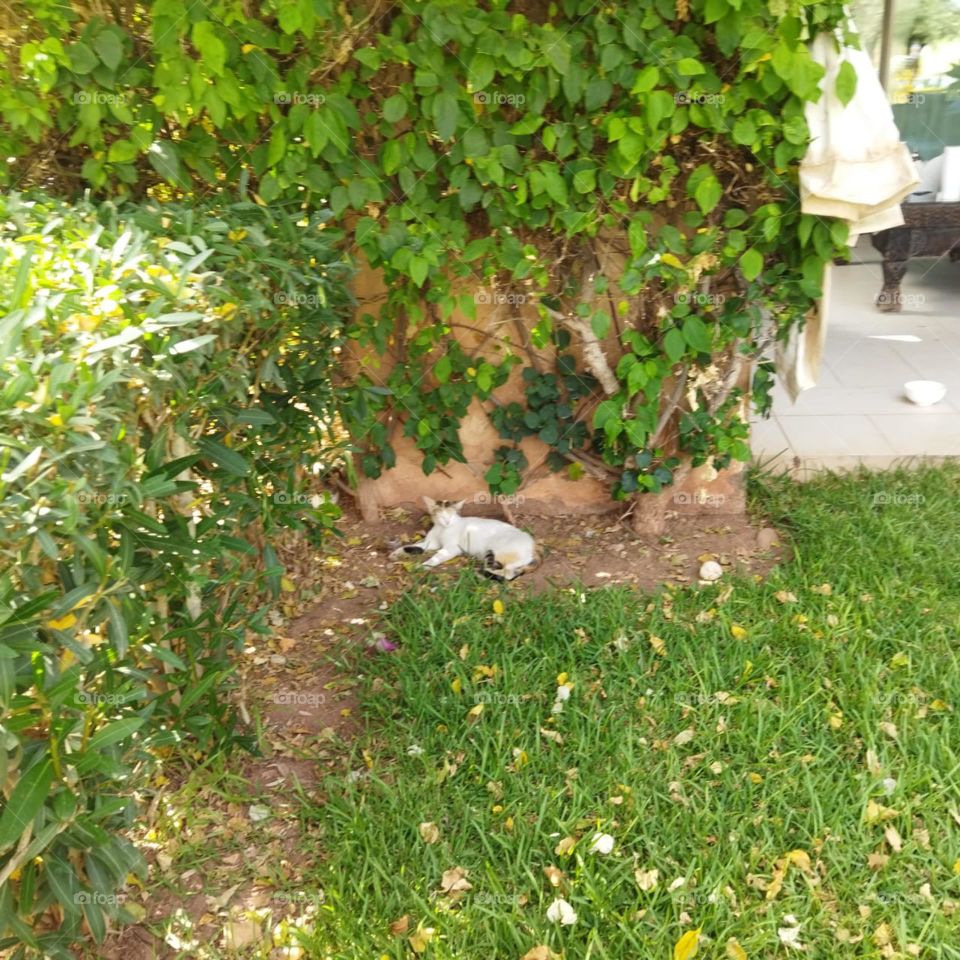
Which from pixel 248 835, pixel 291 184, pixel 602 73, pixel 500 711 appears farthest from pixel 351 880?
pixel 602 73

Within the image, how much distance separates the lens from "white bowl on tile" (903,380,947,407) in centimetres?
482

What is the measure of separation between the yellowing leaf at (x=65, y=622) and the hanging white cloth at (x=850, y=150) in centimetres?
254

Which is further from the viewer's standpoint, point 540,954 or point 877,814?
point 877,814

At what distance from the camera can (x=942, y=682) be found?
9.30 ft

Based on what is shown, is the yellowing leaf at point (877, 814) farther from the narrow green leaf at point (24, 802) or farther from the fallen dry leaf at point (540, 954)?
the narrow green leaf at point (24, 802)

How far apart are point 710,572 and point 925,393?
2.04 meters

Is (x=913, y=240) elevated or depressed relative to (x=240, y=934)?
elevated

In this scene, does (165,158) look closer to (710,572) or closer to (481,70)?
(481,70)

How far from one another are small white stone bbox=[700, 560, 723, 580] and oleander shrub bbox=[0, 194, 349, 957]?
1525 millimetres

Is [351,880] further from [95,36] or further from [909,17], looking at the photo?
[909,17]

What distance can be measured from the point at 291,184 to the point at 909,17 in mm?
3954

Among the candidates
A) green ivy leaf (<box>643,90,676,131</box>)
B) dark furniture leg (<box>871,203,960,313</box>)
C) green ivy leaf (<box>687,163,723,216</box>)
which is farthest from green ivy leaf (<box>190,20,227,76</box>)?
dark furniture leg (<box>871,203,960,313</box>)

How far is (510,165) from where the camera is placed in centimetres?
314

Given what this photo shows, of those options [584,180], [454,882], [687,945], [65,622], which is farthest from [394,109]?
[687,945]
